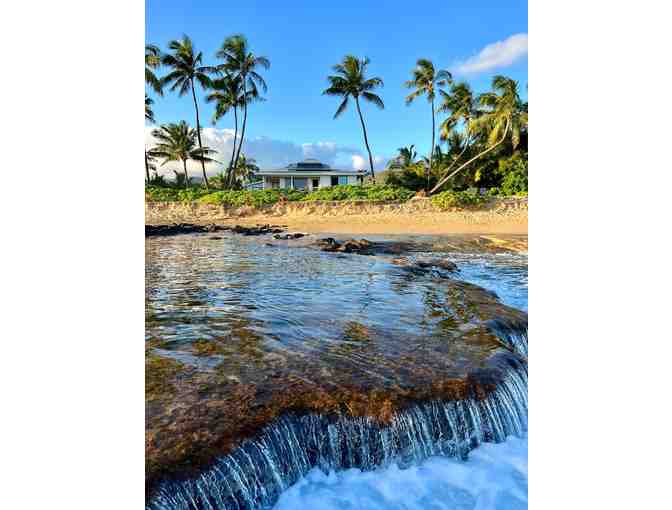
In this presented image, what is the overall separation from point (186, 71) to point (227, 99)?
7.60ft

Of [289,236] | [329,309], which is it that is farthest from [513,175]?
[329,309]

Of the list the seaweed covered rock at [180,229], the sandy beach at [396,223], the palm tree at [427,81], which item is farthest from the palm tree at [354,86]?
the seaweed covered rock at [180,229]

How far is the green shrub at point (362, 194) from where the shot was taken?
872cm

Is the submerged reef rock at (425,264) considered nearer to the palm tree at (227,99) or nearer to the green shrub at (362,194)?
the green shrub at (362,194)

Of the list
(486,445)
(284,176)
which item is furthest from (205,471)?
(284,176)

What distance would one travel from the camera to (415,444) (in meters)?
1.77

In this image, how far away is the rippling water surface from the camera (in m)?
1.73

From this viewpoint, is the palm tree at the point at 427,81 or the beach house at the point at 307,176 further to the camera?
the beach house at the point at 307,176

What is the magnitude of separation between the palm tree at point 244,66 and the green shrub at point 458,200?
4.53m

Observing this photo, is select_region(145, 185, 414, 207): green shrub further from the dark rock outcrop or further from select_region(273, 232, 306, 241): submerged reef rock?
select_region(273, 232, 306, 241): submerged reef rock

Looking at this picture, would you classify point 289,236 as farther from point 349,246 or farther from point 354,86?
point 354,86

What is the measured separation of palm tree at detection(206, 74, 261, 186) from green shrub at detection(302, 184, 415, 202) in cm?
236
